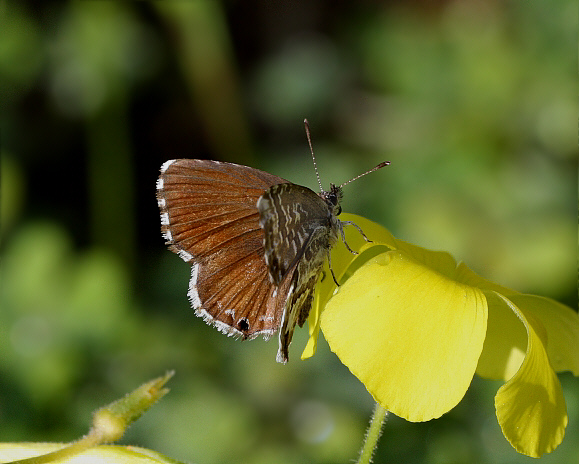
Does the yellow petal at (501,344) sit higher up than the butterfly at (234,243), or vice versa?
the butterfly at (234,243)

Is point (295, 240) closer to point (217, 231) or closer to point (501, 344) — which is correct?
point (217, 231)

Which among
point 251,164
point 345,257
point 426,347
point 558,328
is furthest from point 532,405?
point 251,164

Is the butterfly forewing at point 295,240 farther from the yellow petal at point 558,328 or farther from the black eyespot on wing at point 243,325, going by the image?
the yellow petal at point 558,328

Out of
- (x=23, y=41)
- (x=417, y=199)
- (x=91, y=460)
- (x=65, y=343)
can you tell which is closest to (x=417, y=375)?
(x=91, y=460)

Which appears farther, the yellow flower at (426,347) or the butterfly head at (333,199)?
the butterfly head at (333,199)

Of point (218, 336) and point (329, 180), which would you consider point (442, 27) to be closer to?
point (329, 180)

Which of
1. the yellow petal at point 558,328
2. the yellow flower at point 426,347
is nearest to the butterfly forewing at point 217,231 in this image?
the yellow flower at point 426,347
